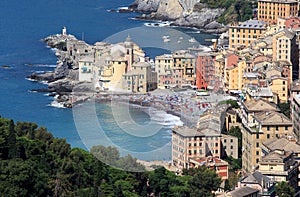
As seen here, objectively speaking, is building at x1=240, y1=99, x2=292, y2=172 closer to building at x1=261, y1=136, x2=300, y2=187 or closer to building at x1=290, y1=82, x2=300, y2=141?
building at x1=261, y1=136, x2=300, y2=187

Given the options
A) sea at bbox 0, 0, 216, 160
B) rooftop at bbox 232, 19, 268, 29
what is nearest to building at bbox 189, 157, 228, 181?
sea at bbox 0, 0, 216, 160

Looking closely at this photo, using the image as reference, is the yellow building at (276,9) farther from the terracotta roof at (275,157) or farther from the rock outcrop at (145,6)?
the terracotta roof at (275,157)

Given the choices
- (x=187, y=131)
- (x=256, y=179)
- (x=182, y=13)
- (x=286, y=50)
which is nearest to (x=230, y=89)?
(x=286, y=50)

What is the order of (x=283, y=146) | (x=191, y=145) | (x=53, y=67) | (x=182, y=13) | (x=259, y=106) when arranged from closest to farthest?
(x=283, y=146) < (x=191, y=145) < (x=259, y=106) < (x=53, y=67) < (x=182, y=13)

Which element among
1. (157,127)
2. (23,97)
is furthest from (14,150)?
(23,97)

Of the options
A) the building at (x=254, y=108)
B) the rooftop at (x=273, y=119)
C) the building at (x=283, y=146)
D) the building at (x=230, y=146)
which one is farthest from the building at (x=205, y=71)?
the building at (x=283, y=146)

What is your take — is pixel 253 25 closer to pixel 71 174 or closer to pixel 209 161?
pixel 209 161

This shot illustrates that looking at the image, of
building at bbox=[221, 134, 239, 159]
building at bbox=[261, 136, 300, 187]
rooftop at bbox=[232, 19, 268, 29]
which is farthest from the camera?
rooftop at bbox=[232, 19, 268, 29]

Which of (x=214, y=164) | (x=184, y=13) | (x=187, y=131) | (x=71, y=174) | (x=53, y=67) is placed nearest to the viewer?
(x=71, y=174)
